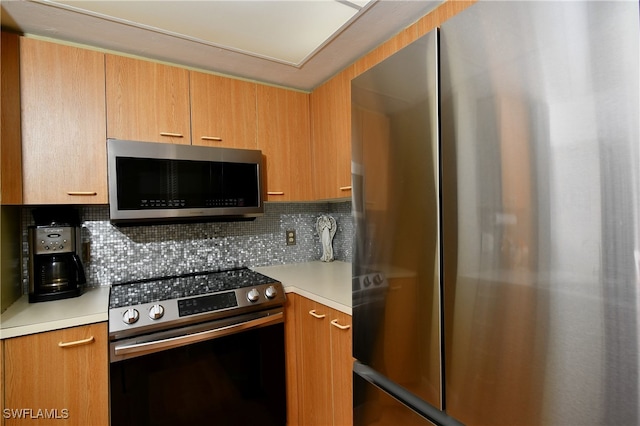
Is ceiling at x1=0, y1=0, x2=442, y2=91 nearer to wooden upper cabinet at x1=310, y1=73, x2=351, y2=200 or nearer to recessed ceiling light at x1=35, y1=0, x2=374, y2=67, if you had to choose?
recessed ceiling light at x1=35, y1=0, x2=374, y2=67

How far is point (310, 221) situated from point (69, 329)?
5.18 feet

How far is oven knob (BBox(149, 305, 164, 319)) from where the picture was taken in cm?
138

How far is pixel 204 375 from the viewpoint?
59.0 inches

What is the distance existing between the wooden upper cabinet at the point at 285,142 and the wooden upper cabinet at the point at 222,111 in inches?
2.8

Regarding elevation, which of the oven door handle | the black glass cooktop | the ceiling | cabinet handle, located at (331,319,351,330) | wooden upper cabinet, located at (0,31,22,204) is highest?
Result: the ceiling

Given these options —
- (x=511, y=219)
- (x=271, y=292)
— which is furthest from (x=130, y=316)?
(x=511, y=219)

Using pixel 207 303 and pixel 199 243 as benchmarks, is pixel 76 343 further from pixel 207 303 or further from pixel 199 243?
pixel 199 243

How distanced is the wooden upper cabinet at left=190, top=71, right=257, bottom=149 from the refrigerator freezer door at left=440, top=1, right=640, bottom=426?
1374 millimetres

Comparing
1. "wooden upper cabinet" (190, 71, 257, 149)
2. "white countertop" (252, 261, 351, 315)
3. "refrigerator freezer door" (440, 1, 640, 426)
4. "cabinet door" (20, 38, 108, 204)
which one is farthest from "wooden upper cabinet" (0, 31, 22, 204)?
"refrigerator freezer door" (440, 1, 640, 426)

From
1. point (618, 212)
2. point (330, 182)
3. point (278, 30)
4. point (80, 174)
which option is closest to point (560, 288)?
point (618, 212)

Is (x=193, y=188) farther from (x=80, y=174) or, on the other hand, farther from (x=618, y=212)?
(x=618, y=212)

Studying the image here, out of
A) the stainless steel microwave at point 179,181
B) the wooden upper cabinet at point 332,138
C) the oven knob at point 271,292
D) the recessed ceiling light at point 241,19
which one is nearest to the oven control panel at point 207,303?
the oven knob at point 271,292

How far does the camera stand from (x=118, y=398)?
1.32m
